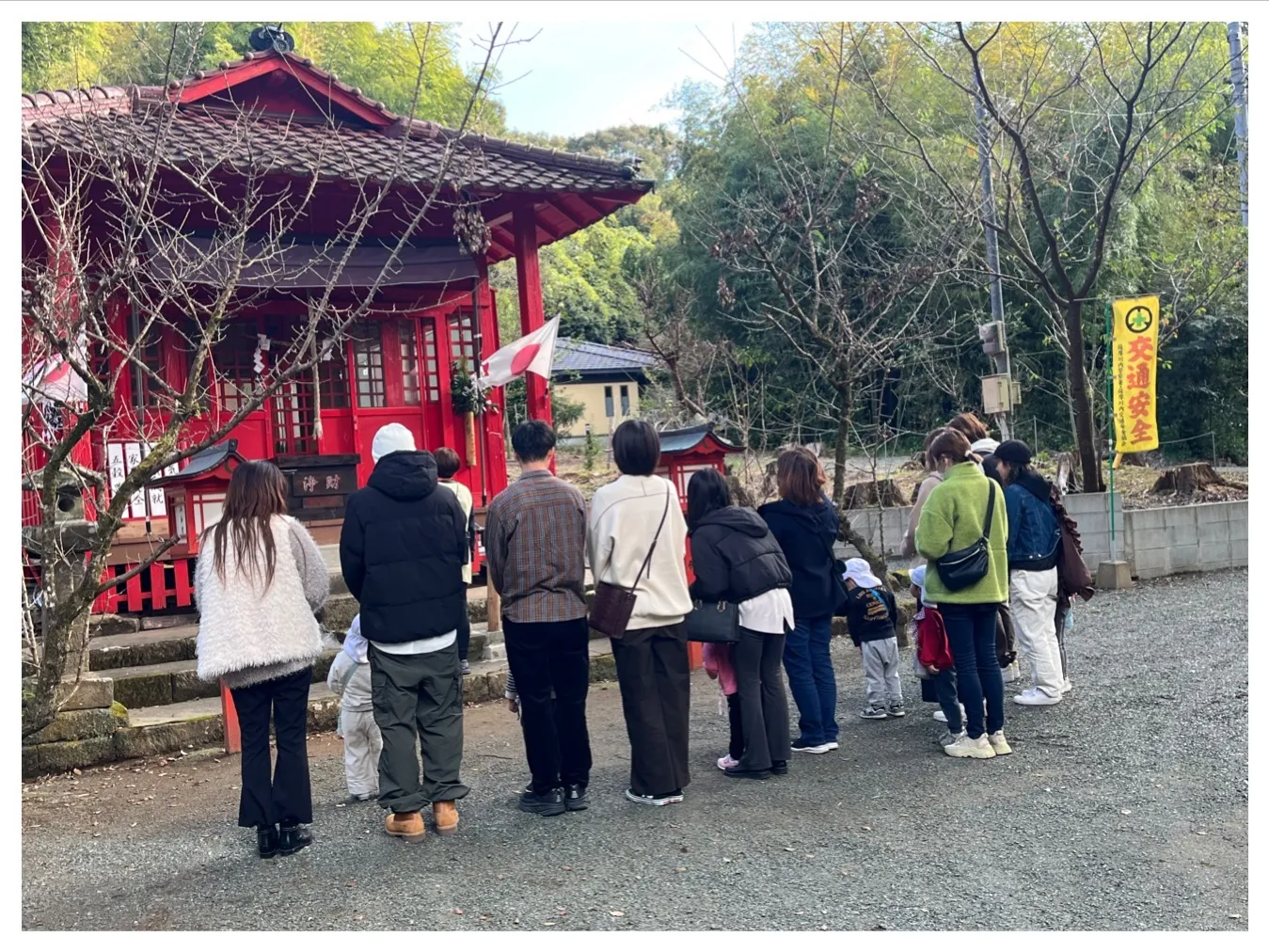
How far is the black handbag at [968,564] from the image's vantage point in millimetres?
5289

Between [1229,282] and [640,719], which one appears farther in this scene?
[1229,282]

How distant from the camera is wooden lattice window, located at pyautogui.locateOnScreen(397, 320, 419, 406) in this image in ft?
35.3

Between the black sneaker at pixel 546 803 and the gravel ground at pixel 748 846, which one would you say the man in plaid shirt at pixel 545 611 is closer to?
the black sneaker at pixel 546 803

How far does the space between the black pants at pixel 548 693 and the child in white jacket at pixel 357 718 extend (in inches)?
27.4

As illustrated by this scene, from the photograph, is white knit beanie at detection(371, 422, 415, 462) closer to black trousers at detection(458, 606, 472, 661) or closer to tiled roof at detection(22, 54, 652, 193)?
black trousers at detection(458, 606, 472, 661)

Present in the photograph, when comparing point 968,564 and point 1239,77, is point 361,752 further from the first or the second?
point 1239,77

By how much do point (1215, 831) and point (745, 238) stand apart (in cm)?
691

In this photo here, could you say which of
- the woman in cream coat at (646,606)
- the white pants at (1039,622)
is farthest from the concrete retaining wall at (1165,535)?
the woman in cream coat at (646,606)


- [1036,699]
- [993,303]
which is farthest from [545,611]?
[993,303]

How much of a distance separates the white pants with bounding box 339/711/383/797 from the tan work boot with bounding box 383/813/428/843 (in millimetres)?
522

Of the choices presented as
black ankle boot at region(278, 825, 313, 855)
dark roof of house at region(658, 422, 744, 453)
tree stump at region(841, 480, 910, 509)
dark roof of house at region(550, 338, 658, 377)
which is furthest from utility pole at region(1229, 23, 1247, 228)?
dark roof of house at region(550, 338, 658, 377)

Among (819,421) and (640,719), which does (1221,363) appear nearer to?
(819,421)

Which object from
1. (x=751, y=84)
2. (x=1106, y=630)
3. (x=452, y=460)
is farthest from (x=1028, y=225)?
(x=452, y=460)

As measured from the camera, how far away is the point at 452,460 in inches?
261
